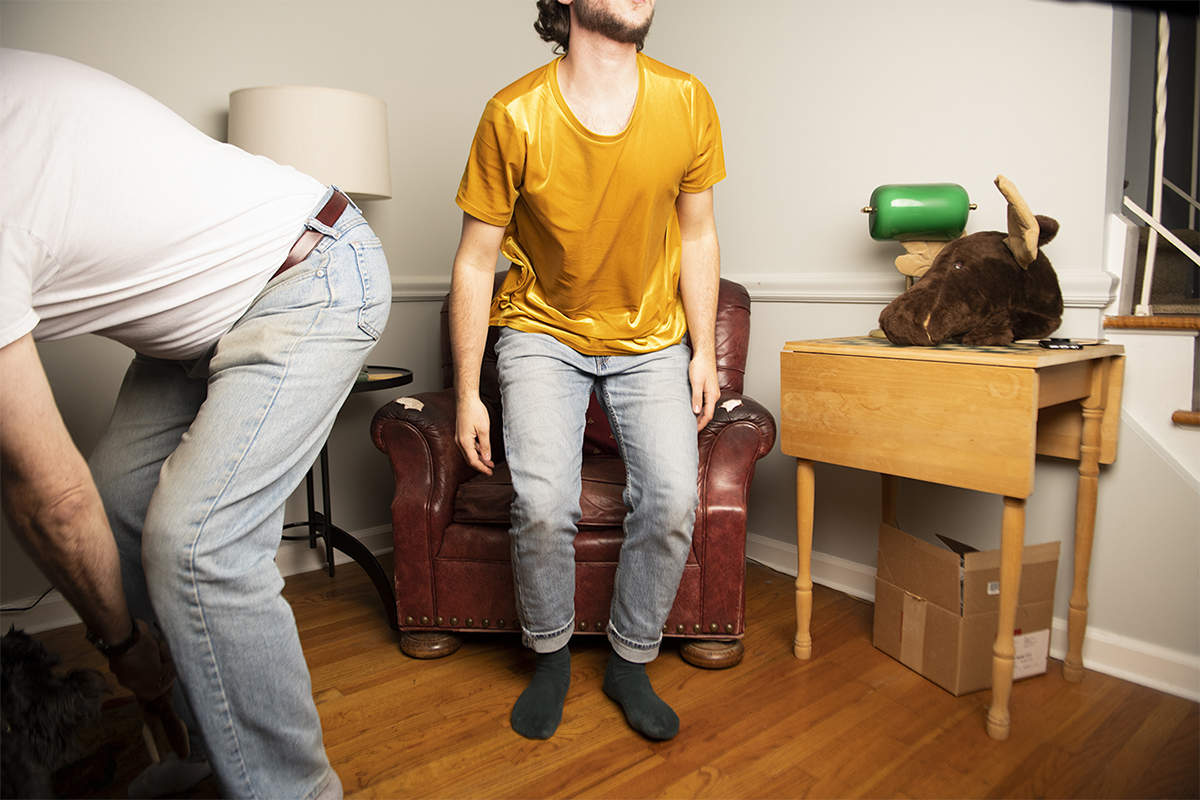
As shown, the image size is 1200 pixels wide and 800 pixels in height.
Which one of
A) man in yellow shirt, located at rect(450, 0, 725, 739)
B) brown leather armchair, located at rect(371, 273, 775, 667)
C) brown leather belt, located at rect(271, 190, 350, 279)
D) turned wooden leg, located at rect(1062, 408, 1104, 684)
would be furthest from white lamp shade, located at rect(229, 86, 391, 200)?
turned wooden leg, located at rect(1062, 408, 1104, 684)

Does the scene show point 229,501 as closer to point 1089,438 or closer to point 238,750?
point 238,750

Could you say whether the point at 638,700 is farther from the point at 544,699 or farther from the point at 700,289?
the point at 700,289

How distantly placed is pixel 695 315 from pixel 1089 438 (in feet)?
2.99

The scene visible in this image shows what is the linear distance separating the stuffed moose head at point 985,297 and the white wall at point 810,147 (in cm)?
20

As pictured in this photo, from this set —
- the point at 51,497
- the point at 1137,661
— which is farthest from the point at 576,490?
the point at 1137,661

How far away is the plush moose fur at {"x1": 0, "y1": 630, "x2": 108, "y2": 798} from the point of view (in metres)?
0.80

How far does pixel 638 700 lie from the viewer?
148 cm

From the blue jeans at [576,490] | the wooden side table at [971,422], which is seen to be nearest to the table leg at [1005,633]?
the wooden side table at [971,422]

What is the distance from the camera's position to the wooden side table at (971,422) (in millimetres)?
1382

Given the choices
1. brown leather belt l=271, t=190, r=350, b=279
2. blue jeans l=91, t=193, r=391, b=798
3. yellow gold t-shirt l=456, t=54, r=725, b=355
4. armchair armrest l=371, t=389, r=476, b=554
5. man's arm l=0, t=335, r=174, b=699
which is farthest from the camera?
armchair armrest l=371, t=389, r=476, b=554

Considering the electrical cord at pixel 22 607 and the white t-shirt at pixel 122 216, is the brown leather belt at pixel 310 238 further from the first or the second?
the electrical cord at pixel 22 607

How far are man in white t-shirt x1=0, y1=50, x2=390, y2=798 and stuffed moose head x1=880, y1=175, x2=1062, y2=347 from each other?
Result: 1.11m

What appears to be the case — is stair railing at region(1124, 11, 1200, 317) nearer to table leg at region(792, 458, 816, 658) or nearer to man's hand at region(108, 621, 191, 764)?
table leg at region(792, 458, 816, 658)

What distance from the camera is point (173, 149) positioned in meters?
0.92
